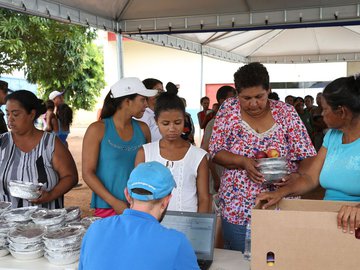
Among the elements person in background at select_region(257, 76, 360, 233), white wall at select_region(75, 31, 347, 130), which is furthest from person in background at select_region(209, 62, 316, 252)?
white wall at select_region(75, 31, 347, 130)

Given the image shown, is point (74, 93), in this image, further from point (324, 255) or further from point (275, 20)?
point (324, 255)

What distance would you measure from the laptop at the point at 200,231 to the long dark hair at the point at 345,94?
72 cm

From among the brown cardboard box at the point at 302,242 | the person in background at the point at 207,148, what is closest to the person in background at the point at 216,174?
the person in background at the point at 207,148

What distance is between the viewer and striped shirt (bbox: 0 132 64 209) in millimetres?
2393

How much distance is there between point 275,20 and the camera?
4906 millimetres

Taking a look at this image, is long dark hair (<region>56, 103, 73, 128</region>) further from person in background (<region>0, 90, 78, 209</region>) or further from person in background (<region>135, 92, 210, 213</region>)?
person in background (<region>135, 92, 210, 213</region>)

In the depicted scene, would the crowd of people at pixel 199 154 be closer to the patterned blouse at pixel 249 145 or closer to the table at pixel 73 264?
the patterned blouse at pixel 249 145

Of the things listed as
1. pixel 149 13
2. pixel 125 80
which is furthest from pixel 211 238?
pixel 149 13

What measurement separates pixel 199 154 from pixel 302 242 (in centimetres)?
94

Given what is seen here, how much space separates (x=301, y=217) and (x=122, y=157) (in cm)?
129

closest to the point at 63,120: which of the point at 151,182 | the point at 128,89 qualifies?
the point at 128,89

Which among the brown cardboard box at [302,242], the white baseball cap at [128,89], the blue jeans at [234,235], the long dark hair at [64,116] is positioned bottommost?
the blue jeans at [234,235]

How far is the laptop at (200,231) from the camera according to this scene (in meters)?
1.78

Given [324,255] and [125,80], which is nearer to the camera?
[324,255]
